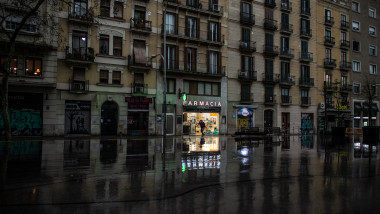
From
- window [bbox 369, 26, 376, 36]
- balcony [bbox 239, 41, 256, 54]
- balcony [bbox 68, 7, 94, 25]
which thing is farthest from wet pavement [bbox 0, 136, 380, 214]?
window [bbox 369, 26, 376, 36]

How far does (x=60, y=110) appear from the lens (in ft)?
88.3

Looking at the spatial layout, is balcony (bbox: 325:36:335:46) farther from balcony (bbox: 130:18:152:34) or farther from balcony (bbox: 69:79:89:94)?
balcony (bbox: 69:79:89:94)

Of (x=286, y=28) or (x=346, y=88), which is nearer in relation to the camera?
(x=286, y=28)

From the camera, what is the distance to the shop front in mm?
33812

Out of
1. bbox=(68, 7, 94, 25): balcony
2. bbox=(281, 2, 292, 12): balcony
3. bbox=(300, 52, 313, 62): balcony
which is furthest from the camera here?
bbox=(300, 52, 313, 62): balcony

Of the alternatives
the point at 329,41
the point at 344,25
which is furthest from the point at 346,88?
the point at 344,25

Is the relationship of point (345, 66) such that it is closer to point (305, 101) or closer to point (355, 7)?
point (305, 101)

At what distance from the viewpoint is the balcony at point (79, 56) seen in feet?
88.4

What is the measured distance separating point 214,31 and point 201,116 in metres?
10.6

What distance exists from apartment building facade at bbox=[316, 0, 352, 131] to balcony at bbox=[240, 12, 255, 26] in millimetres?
13434

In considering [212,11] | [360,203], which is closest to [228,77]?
[212,11]

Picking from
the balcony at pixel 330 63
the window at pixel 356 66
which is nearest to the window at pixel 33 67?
the balcony at pixel 330 63

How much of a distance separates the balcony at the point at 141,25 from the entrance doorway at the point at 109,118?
26.5ft

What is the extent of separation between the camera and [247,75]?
3791 centimetres
